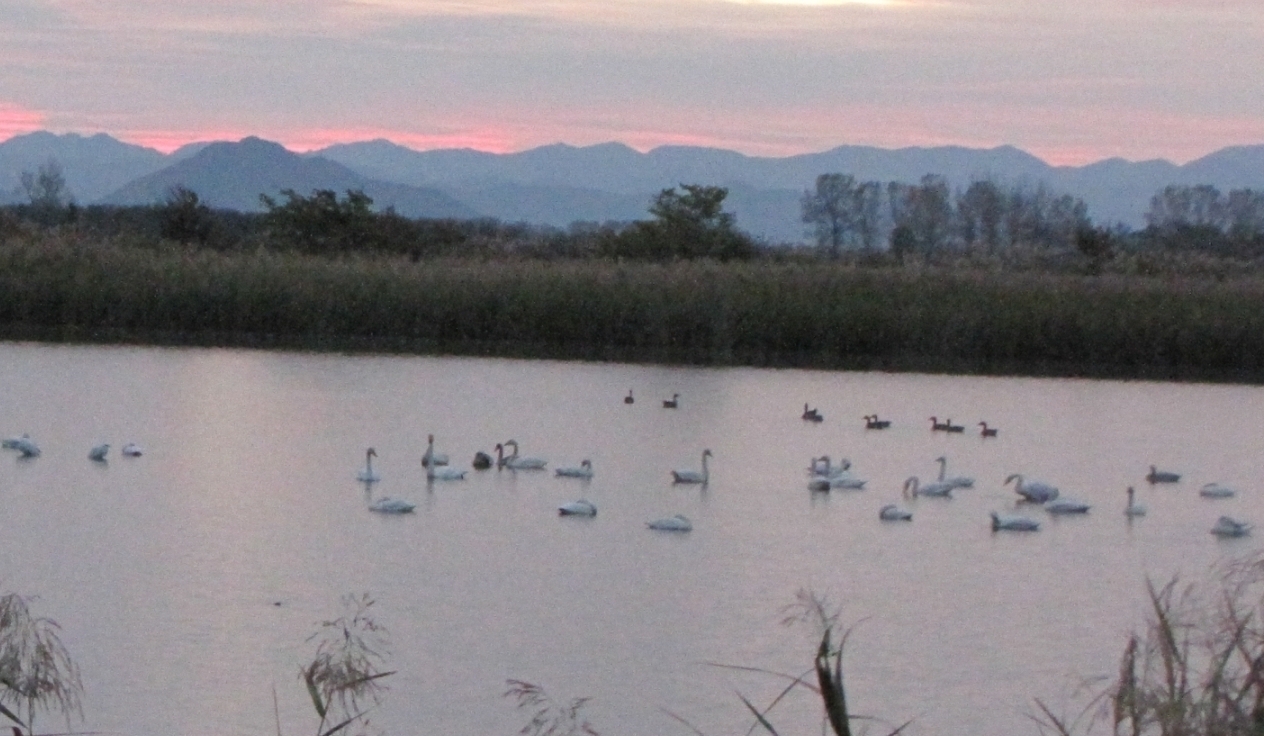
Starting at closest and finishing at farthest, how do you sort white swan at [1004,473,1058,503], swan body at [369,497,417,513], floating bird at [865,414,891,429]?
1. swan body at [369,497,417,513]
2. white swan at [1004,473,1058,503]
3. floating bird at [865,414,891,429]

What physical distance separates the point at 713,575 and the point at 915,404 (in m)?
11.6

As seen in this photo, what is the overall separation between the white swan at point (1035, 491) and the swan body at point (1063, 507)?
0.17m

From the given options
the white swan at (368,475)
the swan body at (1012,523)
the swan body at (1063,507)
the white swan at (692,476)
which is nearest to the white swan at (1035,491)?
the swan body at (1063,507)

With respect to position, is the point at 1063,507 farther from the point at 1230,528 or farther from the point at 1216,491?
the point at 1216,491

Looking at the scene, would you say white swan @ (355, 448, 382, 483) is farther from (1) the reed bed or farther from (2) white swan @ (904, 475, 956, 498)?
(1) the reed bed

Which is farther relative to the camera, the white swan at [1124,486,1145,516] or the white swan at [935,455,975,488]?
the white swan at [935,455,975,488]

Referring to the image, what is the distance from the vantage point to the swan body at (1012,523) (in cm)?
1448

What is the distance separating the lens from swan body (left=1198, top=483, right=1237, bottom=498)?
1662 cm

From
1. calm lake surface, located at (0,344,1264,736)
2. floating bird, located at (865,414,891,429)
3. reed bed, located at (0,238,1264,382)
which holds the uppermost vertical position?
reed bed, located at (0,238,1264,382)

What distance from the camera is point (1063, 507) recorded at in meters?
15.4

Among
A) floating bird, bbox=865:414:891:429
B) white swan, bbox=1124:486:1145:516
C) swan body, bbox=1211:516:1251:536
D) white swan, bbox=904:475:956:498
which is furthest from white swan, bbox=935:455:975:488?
floating bird, bbox=865:414:891:429

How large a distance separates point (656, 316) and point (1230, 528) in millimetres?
14958

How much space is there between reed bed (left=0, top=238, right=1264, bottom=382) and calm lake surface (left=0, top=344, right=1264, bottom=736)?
12.6 ft

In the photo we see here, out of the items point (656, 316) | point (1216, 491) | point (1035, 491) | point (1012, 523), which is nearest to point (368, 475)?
point (1012, 523)
